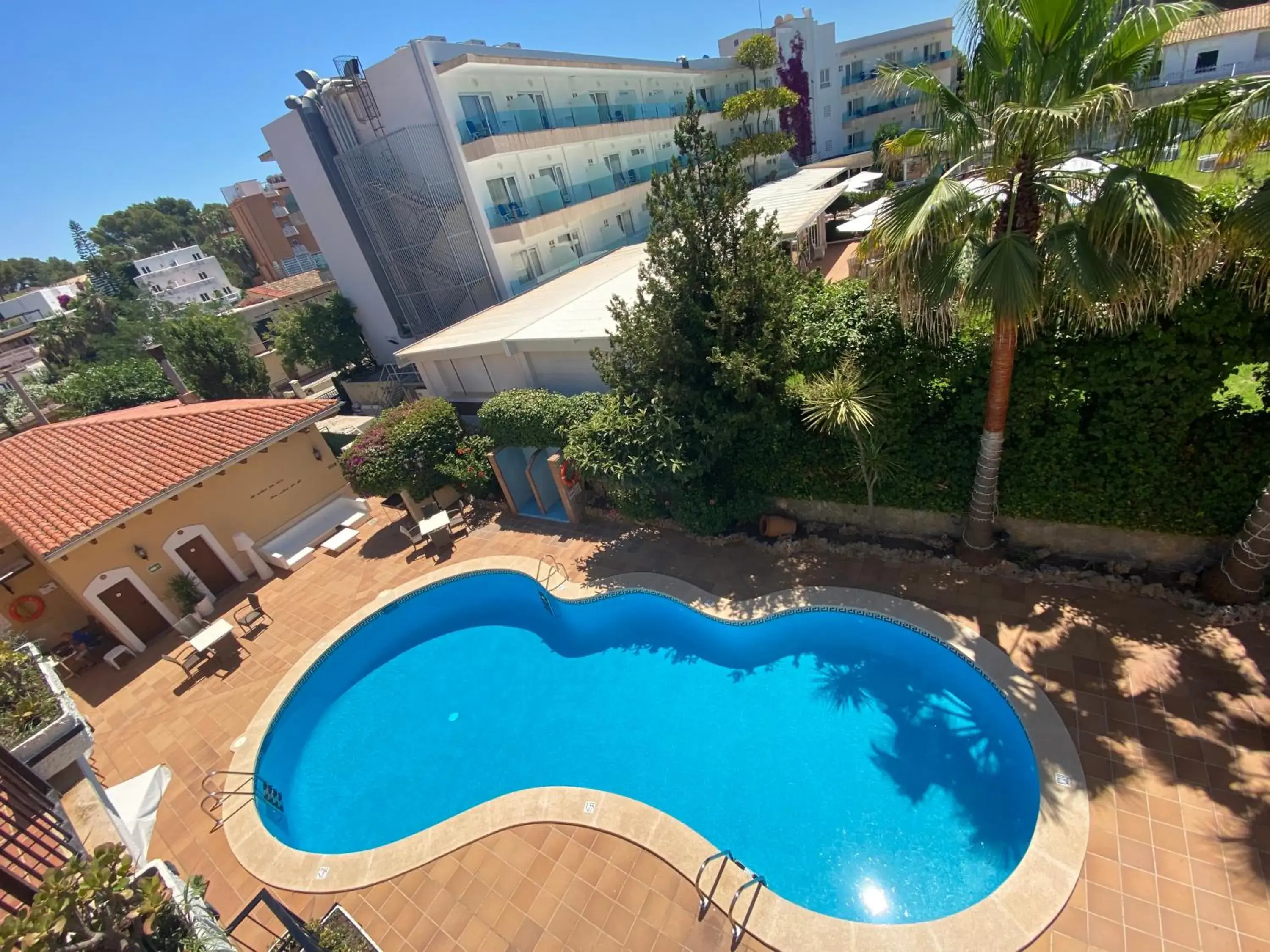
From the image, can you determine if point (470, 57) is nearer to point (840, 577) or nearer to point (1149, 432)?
point (840, 577)

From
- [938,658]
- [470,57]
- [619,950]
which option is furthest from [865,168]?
[619,950]

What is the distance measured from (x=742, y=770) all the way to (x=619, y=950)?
3423 mm

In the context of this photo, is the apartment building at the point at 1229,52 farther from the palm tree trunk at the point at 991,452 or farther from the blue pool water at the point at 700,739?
the blue pool water at the point at 700,739

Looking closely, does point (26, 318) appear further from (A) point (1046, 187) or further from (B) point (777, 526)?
(A) point (1046, 187)

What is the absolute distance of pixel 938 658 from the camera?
10336mm

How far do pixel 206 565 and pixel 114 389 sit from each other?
71.0ft

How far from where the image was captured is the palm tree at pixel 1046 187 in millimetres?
6758

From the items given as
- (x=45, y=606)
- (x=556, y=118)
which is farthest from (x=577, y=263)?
(x=45, y=606)

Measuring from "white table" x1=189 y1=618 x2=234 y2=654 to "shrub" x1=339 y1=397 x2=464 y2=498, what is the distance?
17.6ft

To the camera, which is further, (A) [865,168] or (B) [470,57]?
(A) [865,168]

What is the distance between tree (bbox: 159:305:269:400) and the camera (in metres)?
29.1

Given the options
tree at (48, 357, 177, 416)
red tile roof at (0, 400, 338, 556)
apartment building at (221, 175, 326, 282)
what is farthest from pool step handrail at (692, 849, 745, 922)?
apartment building at (221, 175, 326, 282)

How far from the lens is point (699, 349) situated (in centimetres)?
1256

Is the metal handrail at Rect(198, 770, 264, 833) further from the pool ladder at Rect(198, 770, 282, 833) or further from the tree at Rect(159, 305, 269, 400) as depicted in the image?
the tree at Rect(159, 305, 269, 400)
